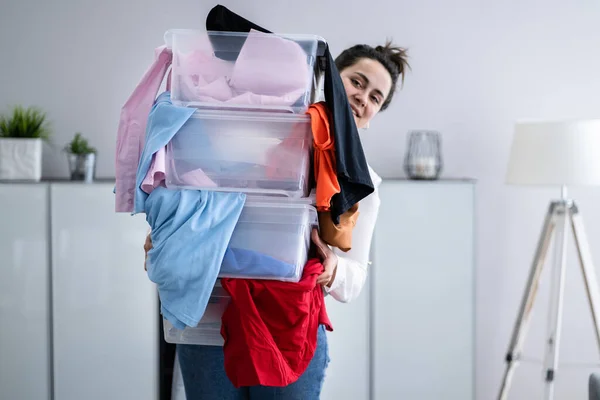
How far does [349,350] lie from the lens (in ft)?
9.17

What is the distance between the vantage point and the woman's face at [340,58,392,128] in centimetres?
182

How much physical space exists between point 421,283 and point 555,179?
67 cm

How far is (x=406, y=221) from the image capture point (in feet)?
9.17

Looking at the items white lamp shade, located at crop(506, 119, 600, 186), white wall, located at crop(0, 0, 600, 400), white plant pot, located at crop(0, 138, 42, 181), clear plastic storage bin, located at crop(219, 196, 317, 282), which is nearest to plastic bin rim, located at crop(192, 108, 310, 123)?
clear plastic storage bin, located at crop(219, 196, 317, 282)

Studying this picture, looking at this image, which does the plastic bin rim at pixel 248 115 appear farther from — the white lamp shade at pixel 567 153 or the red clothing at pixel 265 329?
the white lamp shade at pixel 567 153

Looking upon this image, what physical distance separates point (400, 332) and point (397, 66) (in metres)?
1.28

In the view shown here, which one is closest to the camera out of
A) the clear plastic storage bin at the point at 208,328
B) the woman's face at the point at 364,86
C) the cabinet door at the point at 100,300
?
the clear plastic storage bin at the point at 208,328

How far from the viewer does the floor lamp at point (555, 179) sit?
8.52 feet

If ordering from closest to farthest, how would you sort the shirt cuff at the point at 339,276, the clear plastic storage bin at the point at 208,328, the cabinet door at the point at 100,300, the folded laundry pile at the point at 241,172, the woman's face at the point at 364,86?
the folded laundry pile at the point at 241,172 < the clear plastic storage bin at the point at 208,328 < the shirt cuff at the point at 339,276 < the woman's face at the point at 364,86 < the cabinet door at the point at 100,300

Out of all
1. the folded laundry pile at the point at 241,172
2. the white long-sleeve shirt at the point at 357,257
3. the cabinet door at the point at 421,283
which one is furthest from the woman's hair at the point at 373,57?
the cabinet door at the point at 421,283

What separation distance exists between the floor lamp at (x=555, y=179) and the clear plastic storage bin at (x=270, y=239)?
5.00ft

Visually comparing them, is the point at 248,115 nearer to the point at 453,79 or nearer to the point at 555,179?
the point at 555,179

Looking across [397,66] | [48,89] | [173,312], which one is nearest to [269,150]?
[173,312]

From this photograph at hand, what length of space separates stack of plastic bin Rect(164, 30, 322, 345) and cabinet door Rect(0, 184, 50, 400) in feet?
5.20
